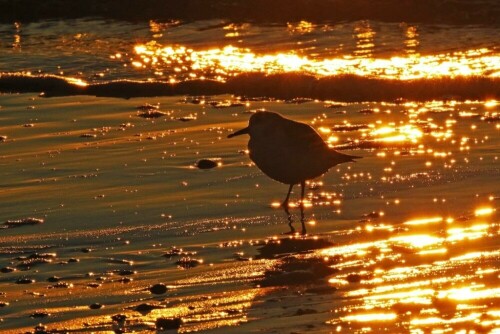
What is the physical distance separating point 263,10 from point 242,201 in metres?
10.7

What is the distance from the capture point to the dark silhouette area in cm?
1751

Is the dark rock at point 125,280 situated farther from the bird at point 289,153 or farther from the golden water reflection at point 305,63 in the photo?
the golden water reflection at point 305,63

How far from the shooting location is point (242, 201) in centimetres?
870

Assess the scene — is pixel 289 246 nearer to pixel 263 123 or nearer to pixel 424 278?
pixel 424 278

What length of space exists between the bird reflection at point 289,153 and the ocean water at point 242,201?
216 millimetres


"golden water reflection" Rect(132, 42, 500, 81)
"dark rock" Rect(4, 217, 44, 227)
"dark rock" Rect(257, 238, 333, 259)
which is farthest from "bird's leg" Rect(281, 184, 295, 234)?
"golden water reflection" Rect(132, 42, 500, 81)

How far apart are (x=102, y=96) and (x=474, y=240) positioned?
659cm

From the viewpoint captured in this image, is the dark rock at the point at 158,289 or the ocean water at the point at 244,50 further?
the ocean water at the point at 244,50

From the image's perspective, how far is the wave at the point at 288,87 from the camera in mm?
12492

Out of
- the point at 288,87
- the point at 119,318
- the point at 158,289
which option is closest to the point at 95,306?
the point at 119,318

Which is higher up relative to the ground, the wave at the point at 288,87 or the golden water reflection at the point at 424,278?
the wave at the point at 288,87

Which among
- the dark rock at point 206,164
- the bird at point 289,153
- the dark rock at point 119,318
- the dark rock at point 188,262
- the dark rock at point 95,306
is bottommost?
the dark rock at point 188,262

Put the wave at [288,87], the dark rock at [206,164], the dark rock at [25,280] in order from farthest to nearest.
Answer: the wave at [288,87]
the dark rock at [206,164]
the dark rock at [25,280]

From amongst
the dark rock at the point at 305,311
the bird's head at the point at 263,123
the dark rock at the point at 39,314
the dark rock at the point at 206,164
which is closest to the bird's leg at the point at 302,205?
the bird's head at the point at 263,123
